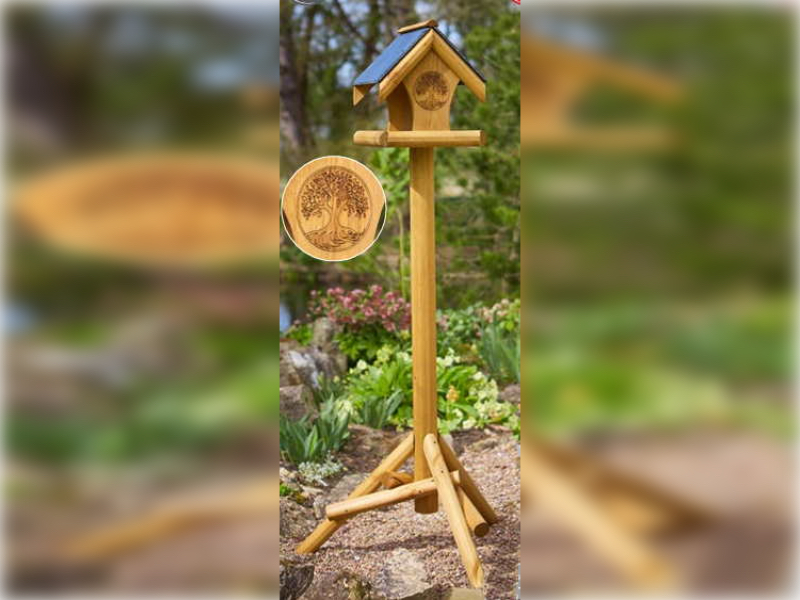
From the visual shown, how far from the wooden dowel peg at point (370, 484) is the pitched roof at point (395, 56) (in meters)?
1.20

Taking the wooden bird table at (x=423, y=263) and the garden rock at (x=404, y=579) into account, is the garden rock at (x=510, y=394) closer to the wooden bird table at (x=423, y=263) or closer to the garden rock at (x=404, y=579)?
Result: the wooden bird table at (x=423, y=263)

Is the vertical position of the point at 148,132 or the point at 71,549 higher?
the point at 148,132

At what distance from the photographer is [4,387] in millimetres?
2939

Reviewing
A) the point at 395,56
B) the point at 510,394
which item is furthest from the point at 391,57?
the point at 510,394

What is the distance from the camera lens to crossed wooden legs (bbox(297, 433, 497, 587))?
3.19 metres

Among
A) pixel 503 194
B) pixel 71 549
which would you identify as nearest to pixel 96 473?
pixel 71 549

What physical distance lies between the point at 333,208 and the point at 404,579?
128 centimetres

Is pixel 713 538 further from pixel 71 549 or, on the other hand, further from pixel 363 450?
pixel 71 549

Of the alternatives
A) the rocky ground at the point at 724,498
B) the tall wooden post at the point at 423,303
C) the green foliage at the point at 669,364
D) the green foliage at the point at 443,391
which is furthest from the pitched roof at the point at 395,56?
the rocky ground at the point at 724,498

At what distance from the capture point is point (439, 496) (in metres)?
3.39

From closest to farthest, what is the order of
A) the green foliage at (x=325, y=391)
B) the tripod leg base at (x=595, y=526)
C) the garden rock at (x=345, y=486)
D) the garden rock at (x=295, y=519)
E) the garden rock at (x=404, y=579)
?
the tripod leg base at (x=595, y=526) → the garden rock at (x=404, y=579) → the garden rock at (x=295, y=519) → the garden rock at (x=345, y=486) → the green foliage at (x=325, y=391)

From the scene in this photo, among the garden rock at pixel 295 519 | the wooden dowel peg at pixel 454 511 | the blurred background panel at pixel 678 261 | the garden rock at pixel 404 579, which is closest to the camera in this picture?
the blurred background panel at pixel 678 261

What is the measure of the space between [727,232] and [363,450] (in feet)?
5.37

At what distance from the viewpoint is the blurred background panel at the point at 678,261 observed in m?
2.84
